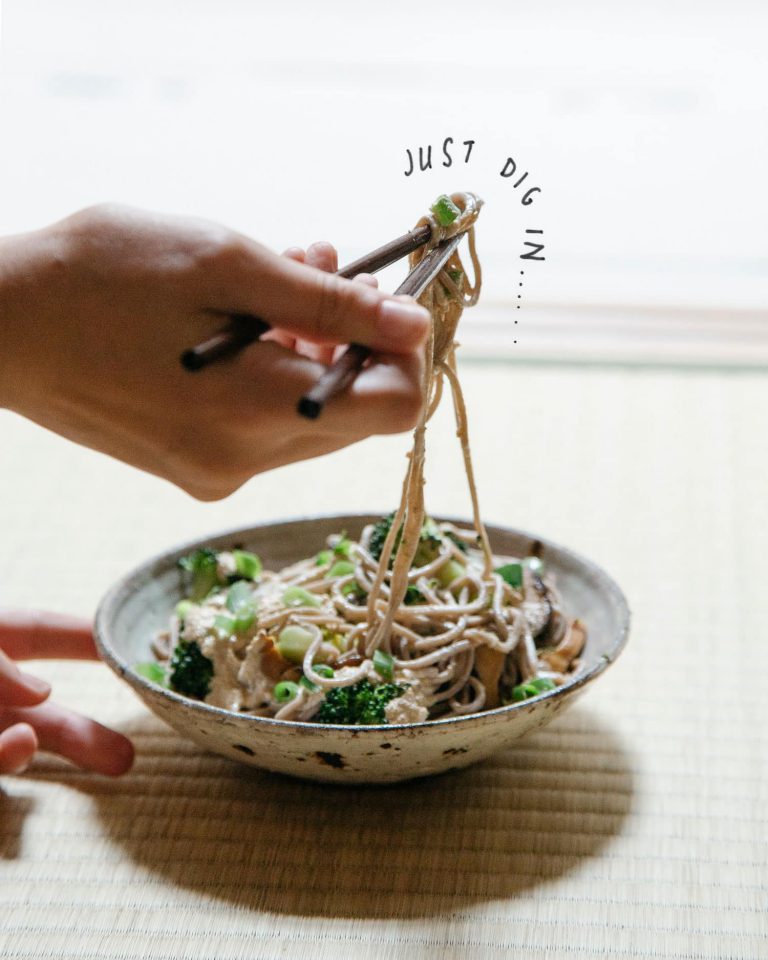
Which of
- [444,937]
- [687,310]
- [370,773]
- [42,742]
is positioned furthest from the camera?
[687,310]

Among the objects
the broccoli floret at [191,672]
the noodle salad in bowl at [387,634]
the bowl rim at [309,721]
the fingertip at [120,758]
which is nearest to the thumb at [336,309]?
the noodle salad in bowl at [387,634]

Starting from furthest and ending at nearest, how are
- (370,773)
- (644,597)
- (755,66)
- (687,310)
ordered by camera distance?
(755,66)
(687,310)
(644,597)
(370,773)

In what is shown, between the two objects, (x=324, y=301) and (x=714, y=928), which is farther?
(x=714, y=928)

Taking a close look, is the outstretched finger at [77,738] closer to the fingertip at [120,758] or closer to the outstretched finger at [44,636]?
the fingertip at [120,758]

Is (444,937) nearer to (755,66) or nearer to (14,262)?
(14,262)

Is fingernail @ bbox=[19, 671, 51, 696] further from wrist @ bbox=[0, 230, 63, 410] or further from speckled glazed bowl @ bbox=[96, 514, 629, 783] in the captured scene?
wrist @ bbox=[0, 230, 63, 410]

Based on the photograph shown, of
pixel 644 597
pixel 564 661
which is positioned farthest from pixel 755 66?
pixel 564 661

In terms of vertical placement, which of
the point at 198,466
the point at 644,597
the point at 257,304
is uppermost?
the point at 257,304
